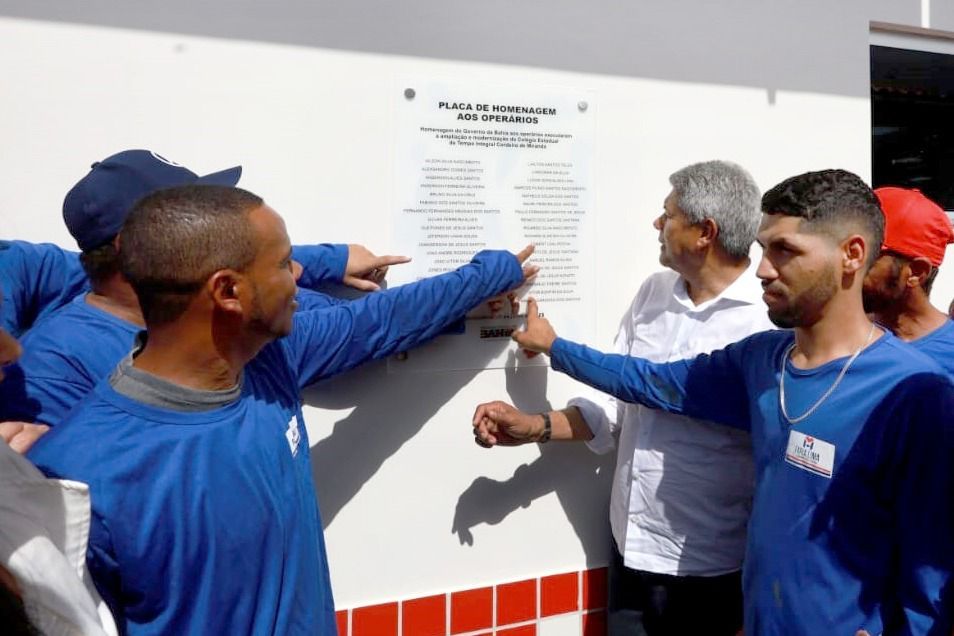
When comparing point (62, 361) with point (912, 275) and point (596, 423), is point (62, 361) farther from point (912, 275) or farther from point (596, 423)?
point (912, 275)

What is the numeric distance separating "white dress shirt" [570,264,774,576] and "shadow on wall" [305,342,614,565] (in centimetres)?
19

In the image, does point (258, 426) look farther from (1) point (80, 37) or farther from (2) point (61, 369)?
(1) point (80, 37)

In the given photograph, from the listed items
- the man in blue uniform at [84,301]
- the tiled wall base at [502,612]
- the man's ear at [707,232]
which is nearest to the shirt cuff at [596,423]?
the tiled wall base at [502,612]

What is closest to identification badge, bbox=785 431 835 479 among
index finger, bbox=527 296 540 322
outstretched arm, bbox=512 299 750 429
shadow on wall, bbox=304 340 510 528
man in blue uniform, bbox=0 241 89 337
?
outstretched arm, bbox=512 299 750 429

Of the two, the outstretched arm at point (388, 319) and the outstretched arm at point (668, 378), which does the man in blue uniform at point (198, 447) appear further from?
the outstretched arm at point (668, 378)

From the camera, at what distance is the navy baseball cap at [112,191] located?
1.53 meters

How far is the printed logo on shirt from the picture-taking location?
1451mm

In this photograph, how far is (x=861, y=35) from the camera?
271 centimetres

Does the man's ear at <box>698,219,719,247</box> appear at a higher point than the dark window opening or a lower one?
lower

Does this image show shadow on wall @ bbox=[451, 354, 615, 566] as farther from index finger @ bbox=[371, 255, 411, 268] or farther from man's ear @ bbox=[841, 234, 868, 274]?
man's ear @ bbox=[841, 234, 868, 274]

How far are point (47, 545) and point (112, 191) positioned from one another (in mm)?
837

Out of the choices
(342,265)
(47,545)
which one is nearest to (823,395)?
(342,265)

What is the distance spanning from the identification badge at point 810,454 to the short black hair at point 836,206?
0.41 metres

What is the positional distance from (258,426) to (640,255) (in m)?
1.46
